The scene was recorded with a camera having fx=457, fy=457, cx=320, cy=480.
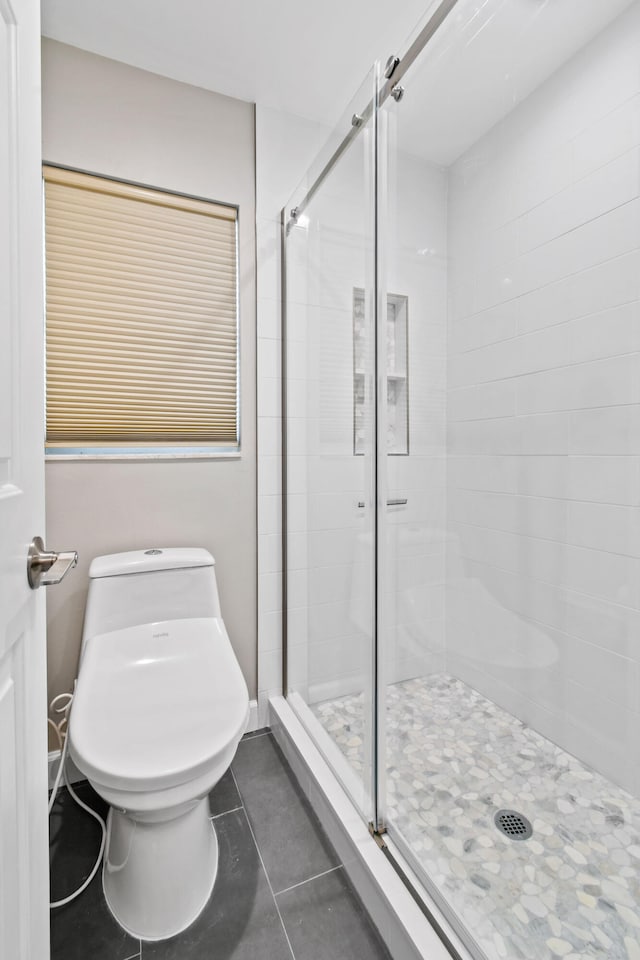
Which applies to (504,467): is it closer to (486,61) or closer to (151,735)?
(486,61)

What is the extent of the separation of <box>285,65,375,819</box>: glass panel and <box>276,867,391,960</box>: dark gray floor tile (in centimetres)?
18

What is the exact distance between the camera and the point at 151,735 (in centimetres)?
100

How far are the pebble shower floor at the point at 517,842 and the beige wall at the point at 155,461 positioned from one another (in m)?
0.88

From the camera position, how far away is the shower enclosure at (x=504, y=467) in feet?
2.67

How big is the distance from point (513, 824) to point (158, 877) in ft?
2.54

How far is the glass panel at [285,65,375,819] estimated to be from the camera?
118cm

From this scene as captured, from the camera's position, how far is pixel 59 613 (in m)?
1.45

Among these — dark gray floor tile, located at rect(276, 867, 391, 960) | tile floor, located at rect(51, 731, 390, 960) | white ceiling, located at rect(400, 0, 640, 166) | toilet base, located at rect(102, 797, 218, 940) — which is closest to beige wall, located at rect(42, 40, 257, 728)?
tile floor, located at rect(51, 731, 390, 960)

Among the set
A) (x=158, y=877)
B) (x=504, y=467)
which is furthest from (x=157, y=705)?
(x=504, y=467)

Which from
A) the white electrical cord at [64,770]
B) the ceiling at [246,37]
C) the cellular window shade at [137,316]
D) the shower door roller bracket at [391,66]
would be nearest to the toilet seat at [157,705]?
the white electrical cord at [64,770]

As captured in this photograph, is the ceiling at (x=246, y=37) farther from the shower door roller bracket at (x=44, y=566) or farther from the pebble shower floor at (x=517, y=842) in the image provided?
the pebble shower floor at (x=517, y=842)

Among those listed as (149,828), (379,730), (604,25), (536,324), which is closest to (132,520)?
(149,828)

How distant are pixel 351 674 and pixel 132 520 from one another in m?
0.87

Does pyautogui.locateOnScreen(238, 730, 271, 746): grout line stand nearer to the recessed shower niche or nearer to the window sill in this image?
the window sill
